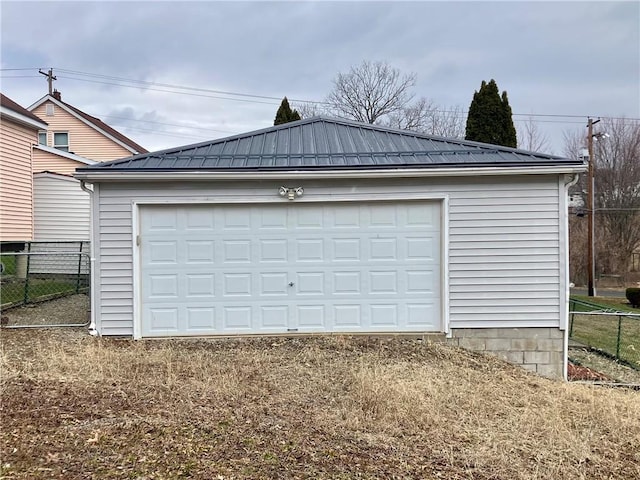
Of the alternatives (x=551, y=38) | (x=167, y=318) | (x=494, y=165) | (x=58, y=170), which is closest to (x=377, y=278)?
(x=494, y=165)

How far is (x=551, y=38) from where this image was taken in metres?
14.8

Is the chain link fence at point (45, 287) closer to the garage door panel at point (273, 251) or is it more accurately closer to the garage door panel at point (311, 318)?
the garage door panel at point (273, 251)

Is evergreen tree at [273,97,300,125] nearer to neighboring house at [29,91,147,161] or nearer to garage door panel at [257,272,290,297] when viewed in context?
neighboring house at [29,91,147,161]

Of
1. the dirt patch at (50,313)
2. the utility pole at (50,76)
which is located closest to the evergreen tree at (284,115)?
the dirt patch at (50,313)

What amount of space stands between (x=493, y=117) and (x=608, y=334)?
8.46 metres

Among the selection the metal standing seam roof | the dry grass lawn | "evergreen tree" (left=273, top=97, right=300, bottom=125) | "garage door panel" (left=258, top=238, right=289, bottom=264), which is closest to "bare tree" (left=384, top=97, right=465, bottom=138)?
"evergreen tree" (left=273, top=97, right=300, bottom=125)

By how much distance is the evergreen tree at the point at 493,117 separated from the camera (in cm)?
1675

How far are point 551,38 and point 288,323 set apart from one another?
13669 mm

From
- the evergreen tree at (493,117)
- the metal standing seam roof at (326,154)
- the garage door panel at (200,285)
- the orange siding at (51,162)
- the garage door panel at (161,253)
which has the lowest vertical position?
the garage door panel at (200,285)

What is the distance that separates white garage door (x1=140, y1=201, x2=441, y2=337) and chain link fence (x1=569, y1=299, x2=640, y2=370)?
3.22 metres

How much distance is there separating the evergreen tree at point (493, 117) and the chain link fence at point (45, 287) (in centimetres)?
1388

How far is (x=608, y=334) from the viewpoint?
1237 centimetres

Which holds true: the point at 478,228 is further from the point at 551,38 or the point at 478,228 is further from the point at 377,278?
the point at 551,38

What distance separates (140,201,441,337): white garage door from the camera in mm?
6934
